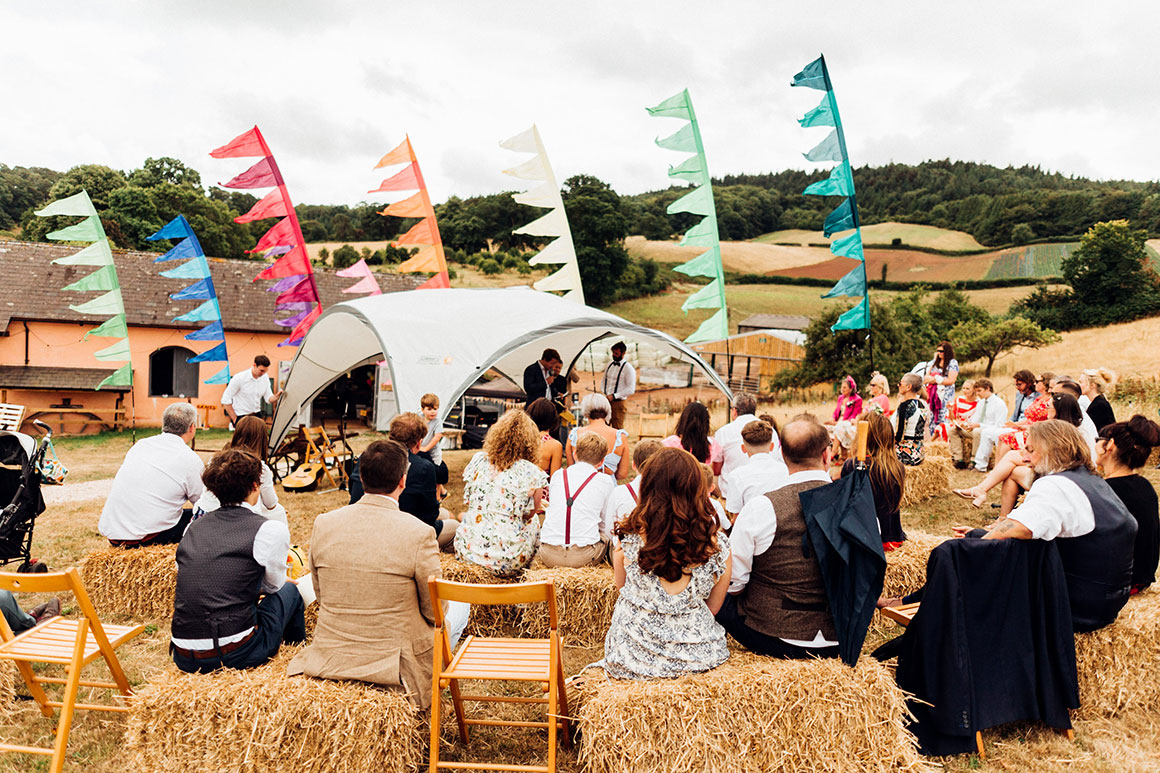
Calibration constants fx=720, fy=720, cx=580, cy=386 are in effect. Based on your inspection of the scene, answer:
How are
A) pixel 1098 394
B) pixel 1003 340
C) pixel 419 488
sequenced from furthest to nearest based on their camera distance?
pixel 1003 340, pixel 1098 394, pixel 419 488

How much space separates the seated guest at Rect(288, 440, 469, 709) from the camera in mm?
3109

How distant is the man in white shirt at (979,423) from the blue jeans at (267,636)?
850cm

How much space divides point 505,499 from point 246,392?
6.71 m

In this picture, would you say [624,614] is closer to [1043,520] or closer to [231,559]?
[231,559]

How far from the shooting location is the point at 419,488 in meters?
5.04

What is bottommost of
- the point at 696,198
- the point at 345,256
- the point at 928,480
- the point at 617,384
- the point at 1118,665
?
the point at 928,480

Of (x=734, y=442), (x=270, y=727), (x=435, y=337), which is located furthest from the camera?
(x=435, y=337)

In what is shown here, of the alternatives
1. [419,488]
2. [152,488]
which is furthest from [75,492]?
[419,488]

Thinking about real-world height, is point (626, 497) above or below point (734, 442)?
above

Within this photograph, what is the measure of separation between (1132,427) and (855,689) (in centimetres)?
225

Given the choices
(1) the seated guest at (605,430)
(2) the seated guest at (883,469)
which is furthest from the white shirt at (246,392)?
(2) the seated guest at (883,469)

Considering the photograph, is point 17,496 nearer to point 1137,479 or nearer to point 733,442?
point 733,442

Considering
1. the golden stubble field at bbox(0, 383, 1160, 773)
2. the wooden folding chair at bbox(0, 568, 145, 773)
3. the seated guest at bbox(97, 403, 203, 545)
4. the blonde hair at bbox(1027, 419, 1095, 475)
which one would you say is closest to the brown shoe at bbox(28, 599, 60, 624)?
the golden stubble field at bbox(0, 383, 1160, 773)

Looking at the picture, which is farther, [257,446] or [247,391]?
[247,391]
